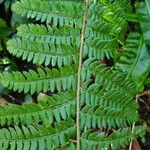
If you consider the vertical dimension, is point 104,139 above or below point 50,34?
below

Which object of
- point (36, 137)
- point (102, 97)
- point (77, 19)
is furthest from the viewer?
point (77, 19)

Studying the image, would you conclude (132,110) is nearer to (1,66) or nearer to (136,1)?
(136,1)

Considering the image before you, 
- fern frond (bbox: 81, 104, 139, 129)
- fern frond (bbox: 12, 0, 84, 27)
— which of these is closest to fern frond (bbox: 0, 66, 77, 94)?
fern frond (bbox: 81, 104, 139, 129)

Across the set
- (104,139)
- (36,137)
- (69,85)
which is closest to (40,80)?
(69,85)

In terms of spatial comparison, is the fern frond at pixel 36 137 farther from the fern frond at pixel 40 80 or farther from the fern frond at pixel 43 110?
the fern frond at pixel 40 80

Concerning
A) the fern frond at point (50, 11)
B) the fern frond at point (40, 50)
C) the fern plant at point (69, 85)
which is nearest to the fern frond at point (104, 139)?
the fern plant at point (69, 85)

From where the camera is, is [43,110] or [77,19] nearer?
[43,110]

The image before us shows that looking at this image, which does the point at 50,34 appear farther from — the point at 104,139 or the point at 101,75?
the point at 104,139

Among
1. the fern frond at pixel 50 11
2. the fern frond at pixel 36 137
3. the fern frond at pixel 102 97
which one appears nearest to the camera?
the fern frond at pixel 36 137
